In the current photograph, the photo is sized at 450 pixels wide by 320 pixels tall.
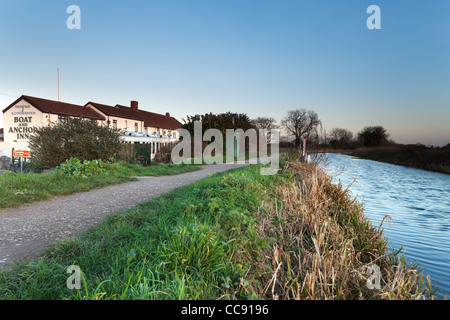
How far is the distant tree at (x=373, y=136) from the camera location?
2814cm

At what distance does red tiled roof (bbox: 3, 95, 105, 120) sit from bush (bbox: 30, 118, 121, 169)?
16.7 metres

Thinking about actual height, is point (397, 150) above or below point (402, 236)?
Result: above

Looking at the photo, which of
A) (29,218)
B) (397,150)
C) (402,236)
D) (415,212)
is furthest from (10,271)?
(397,150)

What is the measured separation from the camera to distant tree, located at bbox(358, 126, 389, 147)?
28.1 meters

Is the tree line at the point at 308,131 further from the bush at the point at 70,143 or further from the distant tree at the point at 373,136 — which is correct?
the bush at the point at 70,143

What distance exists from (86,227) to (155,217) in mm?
1169

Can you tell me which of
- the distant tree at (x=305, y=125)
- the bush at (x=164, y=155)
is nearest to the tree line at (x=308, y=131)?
the distant tree at (x=305, y=125)

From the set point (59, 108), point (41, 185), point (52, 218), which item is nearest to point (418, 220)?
point (52, 218)

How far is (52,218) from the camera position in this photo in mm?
4746

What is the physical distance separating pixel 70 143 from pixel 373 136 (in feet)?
92.3

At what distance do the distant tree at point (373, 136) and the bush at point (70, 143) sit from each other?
25.1 metres

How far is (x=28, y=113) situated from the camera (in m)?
27.2
